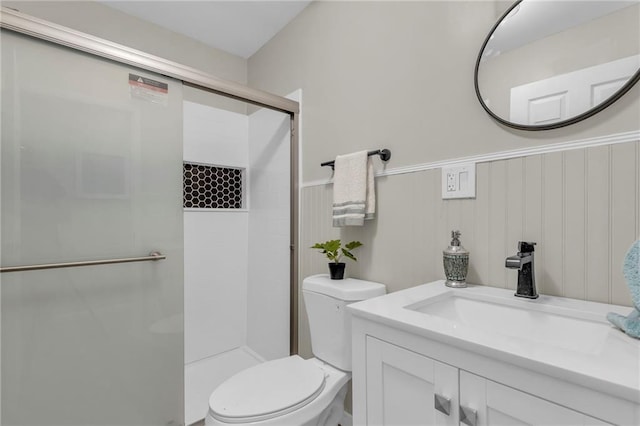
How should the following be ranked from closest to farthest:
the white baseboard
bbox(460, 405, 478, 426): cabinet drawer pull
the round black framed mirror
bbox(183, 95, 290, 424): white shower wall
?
bbox(460, 405, 478, 426): cabinet drawer pull
the round black framed mirror
the white baseboard
bbox(183, 95, 290, 424): white shower wall

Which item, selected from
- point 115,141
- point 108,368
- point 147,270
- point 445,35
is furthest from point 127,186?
point 445,35

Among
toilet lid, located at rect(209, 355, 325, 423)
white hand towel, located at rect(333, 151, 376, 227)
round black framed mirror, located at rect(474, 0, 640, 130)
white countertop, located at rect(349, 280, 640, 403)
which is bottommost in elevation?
toilet lid, located at rect(209, 355, 325, 423)

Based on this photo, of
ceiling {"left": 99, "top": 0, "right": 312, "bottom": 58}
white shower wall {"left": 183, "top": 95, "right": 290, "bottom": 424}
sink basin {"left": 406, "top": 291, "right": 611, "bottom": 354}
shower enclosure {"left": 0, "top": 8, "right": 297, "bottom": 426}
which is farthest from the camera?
white shower wall {"left": 183, "top": 95, "right": 290, "bottom": 424}

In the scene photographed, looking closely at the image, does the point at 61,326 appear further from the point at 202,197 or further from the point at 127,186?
the point at 202,197

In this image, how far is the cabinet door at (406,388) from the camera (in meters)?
0.66

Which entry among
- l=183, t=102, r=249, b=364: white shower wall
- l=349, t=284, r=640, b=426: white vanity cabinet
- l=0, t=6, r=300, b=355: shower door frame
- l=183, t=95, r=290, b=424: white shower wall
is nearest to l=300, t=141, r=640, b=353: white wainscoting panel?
l=349, t=284, r=640, b=426: white vanity cabinet

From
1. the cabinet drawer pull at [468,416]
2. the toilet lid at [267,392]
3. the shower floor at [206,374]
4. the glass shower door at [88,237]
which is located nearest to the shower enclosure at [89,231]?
the glass shower door at [88,237]

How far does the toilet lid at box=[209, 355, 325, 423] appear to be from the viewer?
3.42 ft

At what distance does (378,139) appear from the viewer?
4.79 ft

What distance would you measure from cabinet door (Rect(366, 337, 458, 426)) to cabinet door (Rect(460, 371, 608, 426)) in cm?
3

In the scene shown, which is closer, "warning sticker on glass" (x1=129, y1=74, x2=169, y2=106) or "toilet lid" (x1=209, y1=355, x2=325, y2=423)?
"toilet lid" (x1=209, y1=355, x2=325, y2=423)

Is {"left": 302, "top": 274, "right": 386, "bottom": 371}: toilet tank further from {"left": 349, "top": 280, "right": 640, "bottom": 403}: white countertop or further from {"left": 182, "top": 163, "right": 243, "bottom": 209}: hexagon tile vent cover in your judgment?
{"left": 182, "top": 163, "right": 243, "bottom": 209}: hexagon tile vent cover

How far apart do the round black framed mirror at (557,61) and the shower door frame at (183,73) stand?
3.75 feet

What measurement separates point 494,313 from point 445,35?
1041mm
